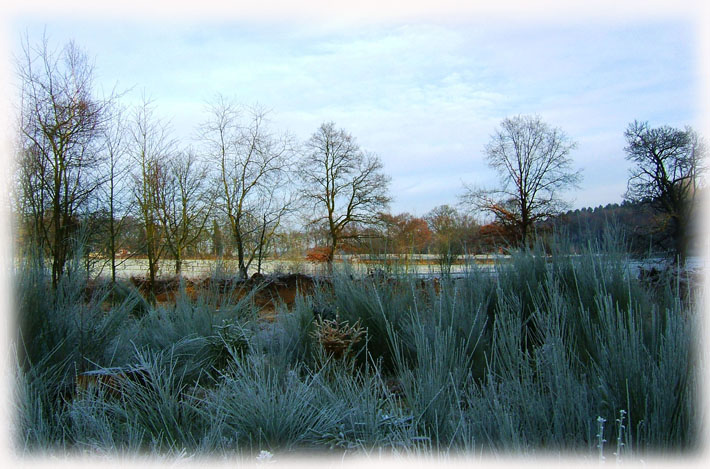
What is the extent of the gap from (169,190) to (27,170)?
31.1ft

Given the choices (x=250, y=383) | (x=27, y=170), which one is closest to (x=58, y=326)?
(x=250, y=383)

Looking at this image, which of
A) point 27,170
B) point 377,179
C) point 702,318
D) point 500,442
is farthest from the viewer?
point 377,179

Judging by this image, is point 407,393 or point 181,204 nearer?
point 407,393

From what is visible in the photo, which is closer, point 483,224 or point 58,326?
point 58,326

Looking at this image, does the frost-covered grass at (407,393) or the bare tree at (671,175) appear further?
the bare tree at (671,175)

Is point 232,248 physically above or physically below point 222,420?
above

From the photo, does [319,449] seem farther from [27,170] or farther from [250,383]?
[27,170]

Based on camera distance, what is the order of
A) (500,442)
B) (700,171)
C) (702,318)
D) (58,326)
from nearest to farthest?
1. (500,442)
2. (702,318)
3. (58,326)
4. (700,171)

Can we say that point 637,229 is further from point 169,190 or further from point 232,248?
point 169,190

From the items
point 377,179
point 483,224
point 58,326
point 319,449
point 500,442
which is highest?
point 377,179

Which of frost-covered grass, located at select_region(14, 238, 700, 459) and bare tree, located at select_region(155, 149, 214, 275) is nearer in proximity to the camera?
frost-covered grass, located at select_region(14, 238, 700, 459)

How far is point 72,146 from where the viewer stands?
34.5 feet

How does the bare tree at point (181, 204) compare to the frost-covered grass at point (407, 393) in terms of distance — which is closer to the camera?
the frost-covered grass at point (407, 393)

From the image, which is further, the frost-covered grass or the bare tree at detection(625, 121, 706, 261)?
the bare tree at detection(625, 121, 706, 261)
